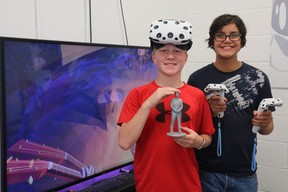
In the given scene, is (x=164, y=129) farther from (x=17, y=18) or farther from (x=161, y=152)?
(x=17, y=18)

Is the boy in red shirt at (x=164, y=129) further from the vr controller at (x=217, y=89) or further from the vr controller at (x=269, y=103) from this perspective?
the vr controller at (x=269, y=103)

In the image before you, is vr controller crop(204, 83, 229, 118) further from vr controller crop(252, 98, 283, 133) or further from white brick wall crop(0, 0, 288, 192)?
white brick wall crop(0, 0, 288, 192)

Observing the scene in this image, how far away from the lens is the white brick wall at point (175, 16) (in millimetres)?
1579

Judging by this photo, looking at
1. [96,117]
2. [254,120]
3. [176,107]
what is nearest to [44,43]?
[96,117]

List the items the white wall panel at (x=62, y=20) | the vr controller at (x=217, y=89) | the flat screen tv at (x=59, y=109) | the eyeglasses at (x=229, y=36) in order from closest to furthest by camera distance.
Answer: the flat screen tv at (x=59, y=109)
the vr controller at (x=217, y=89)
the eyeglasses at (x=229, y=36)
the white wall panel at (x=62, y=20)

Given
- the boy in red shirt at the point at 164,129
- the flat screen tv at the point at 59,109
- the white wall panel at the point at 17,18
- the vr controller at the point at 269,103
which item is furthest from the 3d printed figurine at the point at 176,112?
the white wall panel at the point at 17,18

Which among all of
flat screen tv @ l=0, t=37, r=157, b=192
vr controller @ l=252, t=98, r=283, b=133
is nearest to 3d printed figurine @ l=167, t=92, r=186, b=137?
vr controller @ l=252, t=98, r=283, b=133

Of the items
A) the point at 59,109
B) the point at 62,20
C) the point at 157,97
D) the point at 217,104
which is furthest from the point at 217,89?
the point at 62,20

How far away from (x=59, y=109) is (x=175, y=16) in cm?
162

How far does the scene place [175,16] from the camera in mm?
2725

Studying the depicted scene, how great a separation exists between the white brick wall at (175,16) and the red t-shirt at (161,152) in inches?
27.9

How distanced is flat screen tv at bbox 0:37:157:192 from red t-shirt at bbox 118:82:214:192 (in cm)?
39

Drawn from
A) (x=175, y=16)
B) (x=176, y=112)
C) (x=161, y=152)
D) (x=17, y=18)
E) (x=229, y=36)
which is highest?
(x=175, y=16)

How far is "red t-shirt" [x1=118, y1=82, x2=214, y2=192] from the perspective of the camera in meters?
1.23
